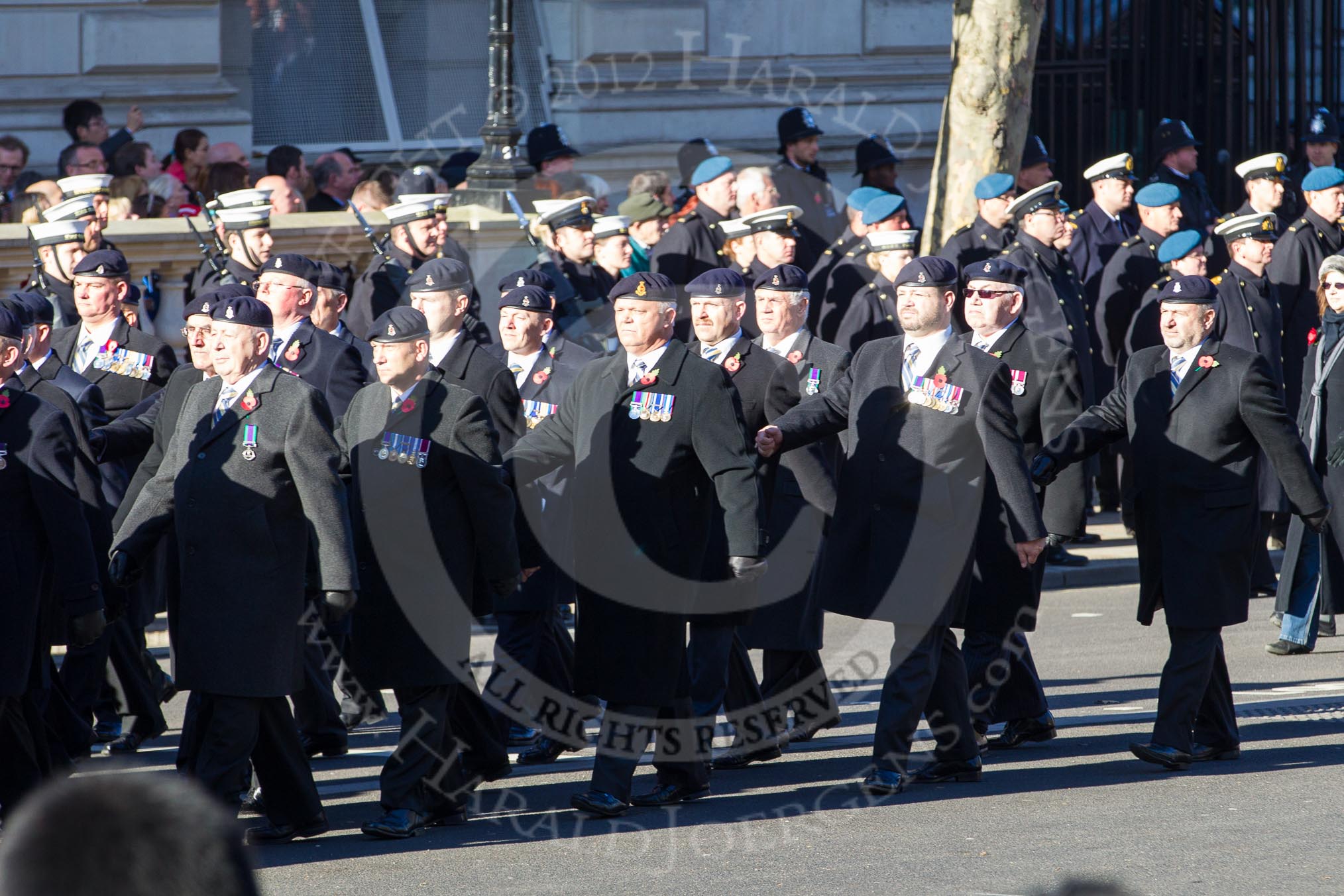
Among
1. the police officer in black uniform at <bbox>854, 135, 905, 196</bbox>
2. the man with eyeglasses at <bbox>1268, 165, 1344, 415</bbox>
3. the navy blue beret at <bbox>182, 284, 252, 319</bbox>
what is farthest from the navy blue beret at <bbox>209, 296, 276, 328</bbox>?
the police officer in black uniform at <bbox>854, 135, 905, 196</bbox>

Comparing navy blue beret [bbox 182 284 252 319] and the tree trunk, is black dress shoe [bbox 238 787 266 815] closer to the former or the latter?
navy blue beret [bbox 182 284 252 319]

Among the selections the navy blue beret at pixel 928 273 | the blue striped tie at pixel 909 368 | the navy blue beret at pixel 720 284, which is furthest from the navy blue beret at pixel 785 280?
the blue striped tie at pixel 909 368

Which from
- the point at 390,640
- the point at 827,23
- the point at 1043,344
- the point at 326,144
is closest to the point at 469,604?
the point at 390,640

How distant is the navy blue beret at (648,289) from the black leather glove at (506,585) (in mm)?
1086

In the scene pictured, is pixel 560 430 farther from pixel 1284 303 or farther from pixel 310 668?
pixel 1284 303

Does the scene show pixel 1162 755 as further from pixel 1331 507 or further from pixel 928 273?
pixel 1331 507

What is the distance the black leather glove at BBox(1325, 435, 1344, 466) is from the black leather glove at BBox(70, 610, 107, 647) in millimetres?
5654

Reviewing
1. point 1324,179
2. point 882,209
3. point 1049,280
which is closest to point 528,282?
point 882,209

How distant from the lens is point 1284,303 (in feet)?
39.4

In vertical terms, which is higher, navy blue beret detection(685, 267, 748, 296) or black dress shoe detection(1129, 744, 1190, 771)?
navy blue beret detection(685, 267, 748, 296)

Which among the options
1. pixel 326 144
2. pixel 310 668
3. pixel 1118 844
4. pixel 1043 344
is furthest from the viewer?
pixel 326 144

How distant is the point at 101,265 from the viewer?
8297mm

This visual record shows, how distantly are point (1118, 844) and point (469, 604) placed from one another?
216 centimetres

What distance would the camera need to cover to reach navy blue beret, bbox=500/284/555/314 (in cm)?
811
